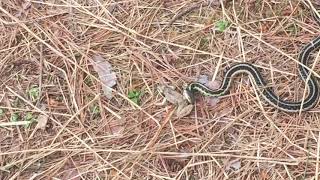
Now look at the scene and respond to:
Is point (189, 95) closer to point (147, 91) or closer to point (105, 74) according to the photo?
point (147, 91)

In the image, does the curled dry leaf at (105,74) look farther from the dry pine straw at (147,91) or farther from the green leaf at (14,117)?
the green leaf at (14,117)

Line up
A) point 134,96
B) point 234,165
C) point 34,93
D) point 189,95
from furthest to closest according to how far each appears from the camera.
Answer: point 34,93 < point 134,96 < point 189,95 < point 234,165

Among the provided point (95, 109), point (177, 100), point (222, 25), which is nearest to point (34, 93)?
point (95, 109)

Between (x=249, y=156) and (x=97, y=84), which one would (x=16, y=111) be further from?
(x=249, y=156)

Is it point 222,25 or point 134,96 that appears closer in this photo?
point 134,96

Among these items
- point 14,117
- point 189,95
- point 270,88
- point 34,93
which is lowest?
point 14,117

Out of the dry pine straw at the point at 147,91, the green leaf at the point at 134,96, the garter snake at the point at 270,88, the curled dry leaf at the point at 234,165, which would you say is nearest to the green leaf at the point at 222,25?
the dry pine straw at the point at 147,91

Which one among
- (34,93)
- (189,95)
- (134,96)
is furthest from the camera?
(34,93)
